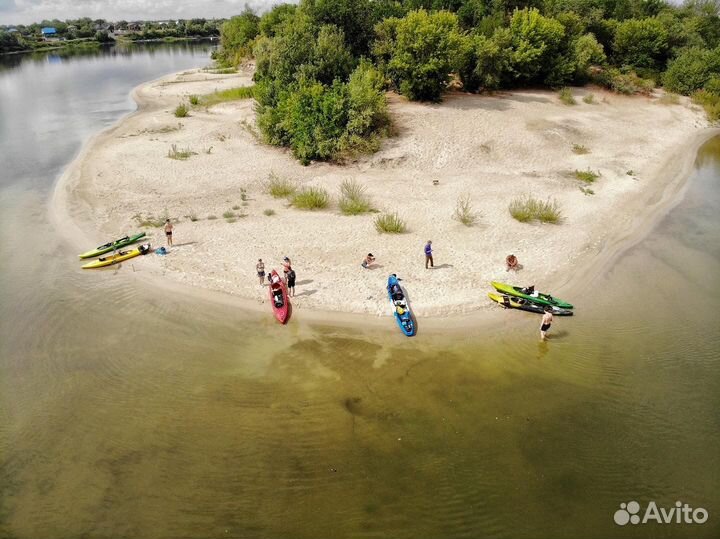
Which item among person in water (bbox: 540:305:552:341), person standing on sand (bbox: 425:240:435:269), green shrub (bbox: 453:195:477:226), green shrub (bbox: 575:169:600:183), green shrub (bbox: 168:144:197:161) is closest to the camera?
person in water (bbox: 540:305:552:341)

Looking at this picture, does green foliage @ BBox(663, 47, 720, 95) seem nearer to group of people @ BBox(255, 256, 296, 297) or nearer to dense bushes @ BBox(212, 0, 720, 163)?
dense bushes @ BBox(212, 0, 720, 163)

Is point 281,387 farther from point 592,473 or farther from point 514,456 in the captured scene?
point 592,473

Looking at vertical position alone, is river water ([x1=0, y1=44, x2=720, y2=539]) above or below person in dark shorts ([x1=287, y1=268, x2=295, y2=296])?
below

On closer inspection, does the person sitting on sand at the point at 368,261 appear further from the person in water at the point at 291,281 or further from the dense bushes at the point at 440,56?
the dense bushes at the point at 440,56

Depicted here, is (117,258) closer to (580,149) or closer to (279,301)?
(279,301)

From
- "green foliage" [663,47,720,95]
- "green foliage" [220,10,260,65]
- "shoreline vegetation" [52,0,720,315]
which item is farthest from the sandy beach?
"green foliage" [220,10,260,65]

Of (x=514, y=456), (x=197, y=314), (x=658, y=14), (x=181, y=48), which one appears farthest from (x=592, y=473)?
(x=181, y=48)
